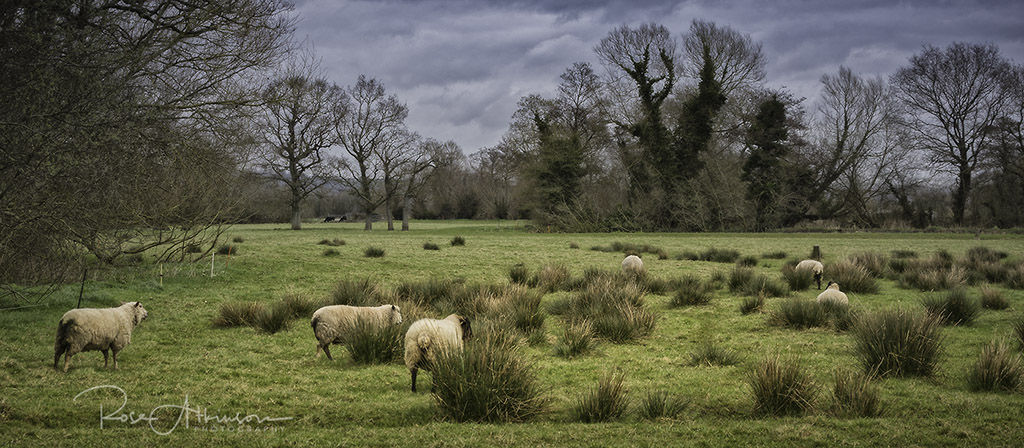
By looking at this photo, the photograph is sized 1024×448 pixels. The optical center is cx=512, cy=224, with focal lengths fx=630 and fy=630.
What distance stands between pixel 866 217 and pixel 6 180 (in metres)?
51.7

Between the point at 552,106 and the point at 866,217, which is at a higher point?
the point at 552,106

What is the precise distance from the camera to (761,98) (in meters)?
48.6

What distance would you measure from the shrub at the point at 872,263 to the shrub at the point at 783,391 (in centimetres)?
1180

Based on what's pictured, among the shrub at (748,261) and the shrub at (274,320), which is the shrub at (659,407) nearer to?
the shrub at (274,320)

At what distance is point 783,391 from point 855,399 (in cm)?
60

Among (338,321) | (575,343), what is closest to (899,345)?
(575,343)

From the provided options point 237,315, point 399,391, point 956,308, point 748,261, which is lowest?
point 399,391

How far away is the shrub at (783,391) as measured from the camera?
578 centimetres

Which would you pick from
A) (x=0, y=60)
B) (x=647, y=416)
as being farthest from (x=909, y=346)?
(x=0, y=60)

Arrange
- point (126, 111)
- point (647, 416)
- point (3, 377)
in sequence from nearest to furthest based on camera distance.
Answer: point (647, 416) → point (3, 377) → point (126, 111)

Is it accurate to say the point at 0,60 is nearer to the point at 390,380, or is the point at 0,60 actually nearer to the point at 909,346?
the point at 390,380

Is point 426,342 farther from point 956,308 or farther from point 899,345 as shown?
point 956,308

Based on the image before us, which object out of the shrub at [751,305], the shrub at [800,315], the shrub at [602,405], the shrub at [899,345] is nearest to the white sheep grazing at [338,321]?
the shrub at [602,405]

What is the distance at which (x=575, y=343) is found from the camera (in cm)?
843
